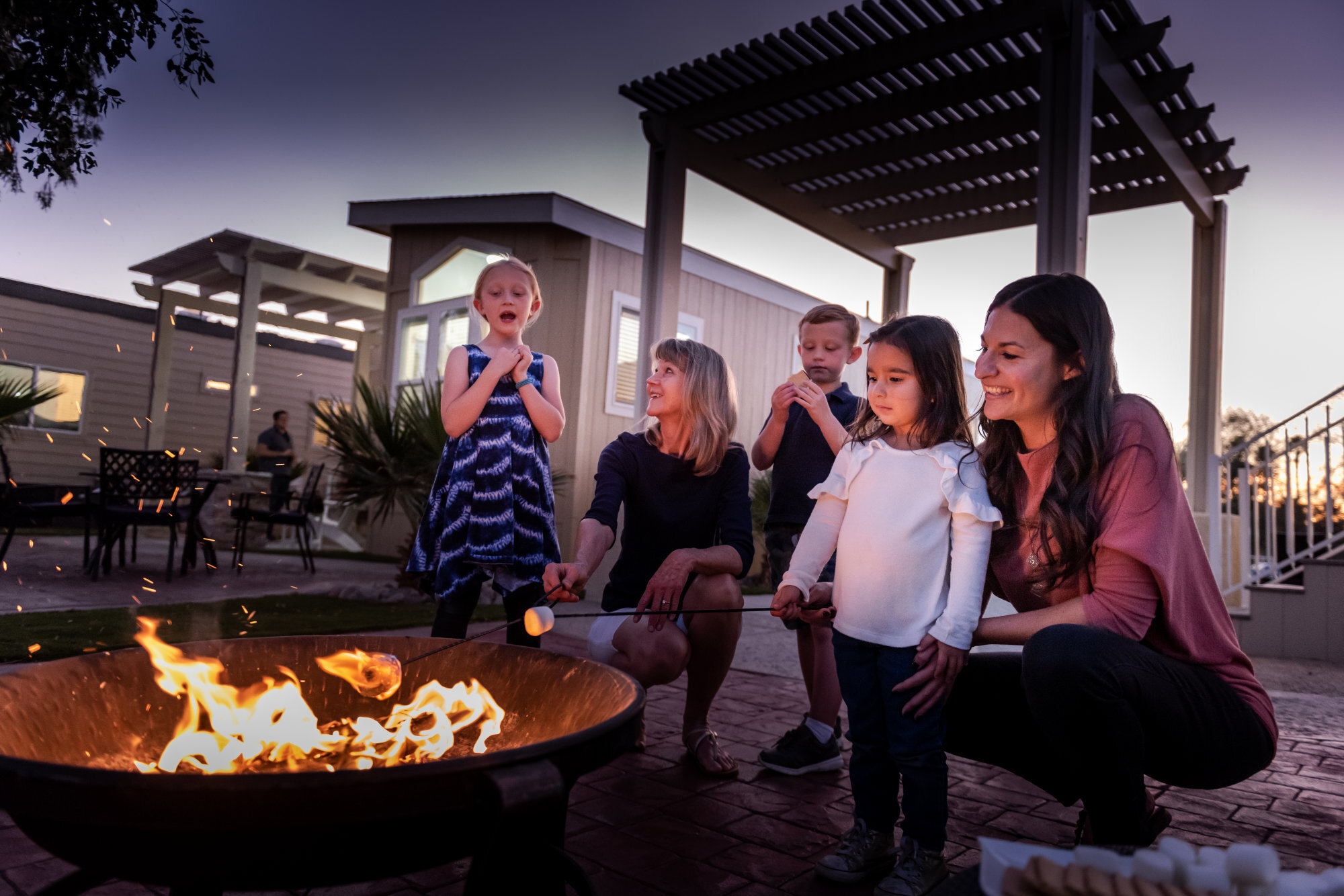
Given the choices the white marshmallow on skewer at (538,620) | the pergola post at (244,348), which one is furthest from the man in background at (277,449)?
the white marshmallow on skewer at (538,620)

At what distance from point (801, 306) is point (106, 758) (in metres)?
10.7

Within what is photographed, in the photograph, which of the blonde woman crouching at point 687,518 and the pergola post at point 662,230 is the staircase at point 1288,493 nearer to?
the pergola post at point 662,230

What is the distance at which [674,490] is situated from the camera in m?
2.62

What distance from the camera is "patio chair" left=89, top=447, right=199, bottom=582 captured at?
6.33m

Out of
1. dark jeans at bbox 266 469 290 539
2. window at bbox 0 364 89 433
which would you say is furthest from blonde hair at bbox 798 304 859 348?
window at bbox 0 364 89 433

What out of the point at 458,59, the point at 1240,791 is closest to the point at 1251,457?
the point at 1240,791

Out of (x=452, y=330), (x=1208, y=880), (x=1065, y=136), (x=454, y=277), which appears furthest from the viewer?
(x=454, y=277)

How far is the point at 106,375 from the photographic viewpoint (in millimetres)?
14750

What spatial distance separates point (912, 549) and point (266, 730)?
128cm

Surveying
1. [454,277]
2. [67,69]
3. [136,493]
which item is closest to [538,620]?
[67,69]

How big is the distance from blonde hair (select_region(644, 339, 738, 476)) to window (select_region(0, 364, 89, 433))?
48.7ft

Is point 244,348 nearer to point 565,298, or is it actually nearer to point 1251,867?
point 565,298

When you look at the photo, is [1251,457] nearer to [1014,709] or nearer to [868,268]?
[868,268]

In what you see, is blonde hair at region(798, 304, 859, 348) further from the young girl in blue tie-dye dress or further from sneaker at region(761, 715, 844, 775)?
sneaker at region(761, 715, 844, 775)
